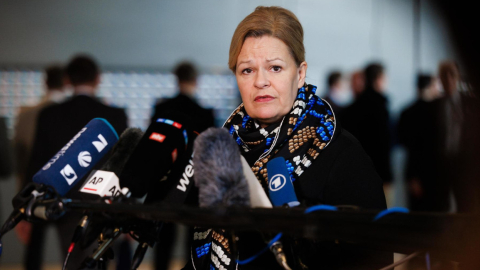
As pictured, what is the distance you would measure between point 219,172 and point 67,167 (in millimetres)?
426

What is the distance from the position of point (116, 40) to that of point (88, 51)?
231mm

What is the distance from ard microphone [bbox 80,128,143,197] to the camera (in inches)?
37.6

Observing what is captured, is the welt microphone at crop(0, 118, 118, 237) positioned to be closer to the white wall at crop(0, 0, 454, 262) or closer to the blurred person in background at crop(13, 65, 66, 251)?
the blurred person in background at crop(13, 65, 66, 251)

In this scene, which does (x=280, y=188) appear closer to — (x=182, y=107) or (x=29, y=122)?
(x=182, y=107)

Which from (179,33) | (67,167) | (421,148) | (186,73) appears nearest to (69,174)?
(67,167)

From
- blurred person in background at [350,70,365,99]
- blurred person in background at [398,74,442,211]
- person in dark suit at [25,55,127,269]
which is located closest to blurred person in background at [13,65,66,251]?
person in dark suit at [25,55,127,269]

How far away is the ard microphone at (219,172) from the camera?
0.70 meters

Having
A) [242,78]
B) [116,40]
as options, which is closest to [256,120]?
[242,78]

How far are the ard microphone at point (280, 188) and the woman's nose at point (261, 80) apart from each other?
0.92ft

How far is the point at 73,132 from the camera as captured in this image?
2443 mm

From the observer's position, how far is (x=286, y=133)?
1113mm

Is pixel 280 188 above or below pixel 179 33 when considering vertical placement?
below

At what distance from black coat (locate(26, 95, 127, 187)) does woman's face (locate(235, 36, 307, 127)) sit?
1.37 meters

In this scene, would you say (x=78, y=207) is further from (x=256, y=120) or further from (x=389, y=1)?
(x=389, y=1)
